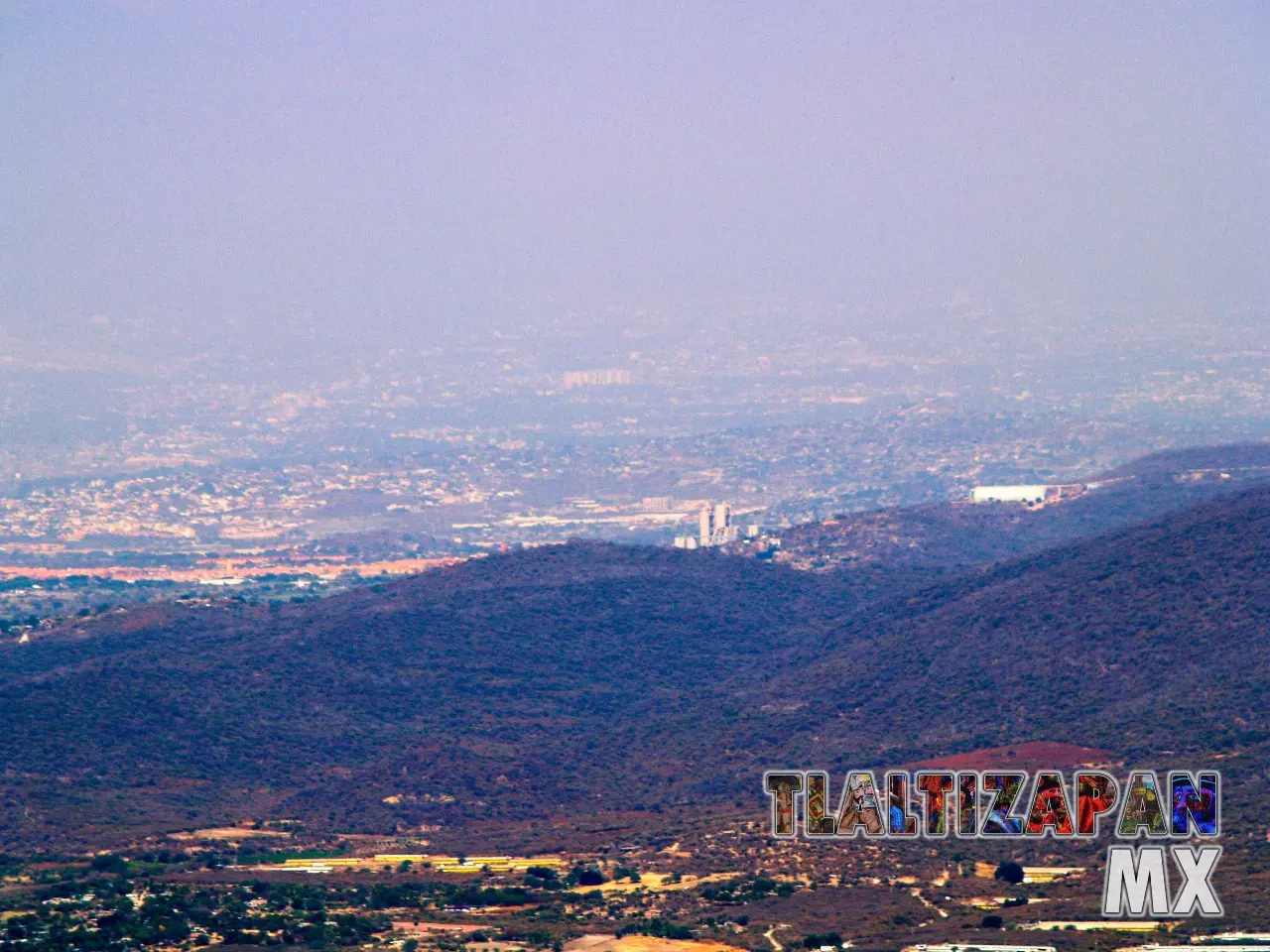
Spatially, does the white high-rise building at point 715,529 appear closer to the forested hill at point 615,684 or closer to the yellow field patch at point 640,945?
the forested hill at point 615,684

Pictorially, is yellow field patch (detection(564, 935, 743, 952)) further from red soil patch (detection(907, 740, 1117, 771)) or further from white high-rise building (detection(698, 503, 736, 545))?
white high-rise building (detection(698, 503, 736, 545))

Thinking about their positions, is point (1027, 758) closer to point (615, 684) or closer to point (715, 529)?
point (615, 684)

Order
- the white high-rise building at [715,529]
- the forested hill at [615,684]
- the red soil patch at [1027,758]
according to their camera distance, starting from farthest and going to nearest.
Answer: the white high-rise building at [715,529], the forested hill at [615,684], the red soil patch at [1027,758]

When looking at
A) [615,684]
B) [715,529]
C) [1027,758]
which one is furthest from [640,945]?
[715,529]

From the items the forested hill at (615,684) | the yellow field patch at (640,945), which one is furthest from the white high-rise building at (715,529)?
the yellow field patch at (640,945)

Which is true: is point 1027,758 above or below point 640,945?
above

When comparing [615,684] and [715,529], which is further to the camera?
[715,529]

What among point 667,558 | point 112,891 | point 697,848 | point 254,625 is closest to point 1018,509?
point 667,558

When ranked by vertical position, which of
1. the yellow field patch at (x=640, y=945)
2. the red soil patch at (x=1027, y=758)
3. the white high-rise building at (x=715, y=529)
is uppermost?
the white high-rise building at (x=715, y=529)
